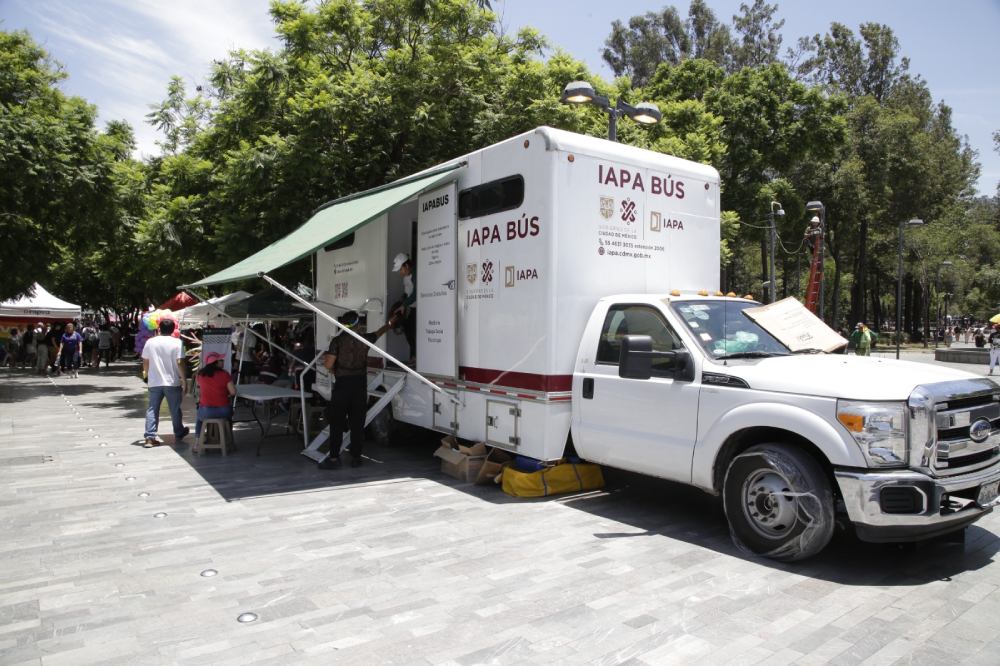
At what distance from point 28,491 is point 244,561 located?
365 cm

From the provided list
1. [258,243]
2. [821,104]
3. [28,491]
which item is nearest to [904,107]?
[821,104]

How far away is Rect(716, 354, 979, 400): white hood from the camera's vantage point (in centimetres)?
455

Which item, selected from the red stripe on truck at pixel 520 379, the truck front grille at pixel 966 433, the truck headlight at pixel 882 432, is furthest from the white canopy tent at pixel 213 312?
the truck front grille at pixel 966 433

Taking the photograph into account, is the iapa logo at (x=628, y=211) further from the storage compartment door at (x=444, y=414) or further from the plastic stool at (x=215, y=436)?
the plastic stool at (x=215, y=436)

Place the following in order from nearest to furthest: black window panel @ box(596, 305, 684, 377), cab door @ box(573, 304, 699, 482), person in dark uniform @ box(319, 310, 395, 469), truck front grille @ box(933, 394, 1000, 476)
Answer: truck front grille @ box(933, 394, 1000, 476), cab door @ box(573, 304, 699, 482), black window panel @ box(596, 305, 684, 377), person in dark uniform @ box(319, 310, 395, 469)

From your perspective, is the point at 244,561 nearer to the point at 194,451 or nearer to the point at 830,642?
the point at 830,642

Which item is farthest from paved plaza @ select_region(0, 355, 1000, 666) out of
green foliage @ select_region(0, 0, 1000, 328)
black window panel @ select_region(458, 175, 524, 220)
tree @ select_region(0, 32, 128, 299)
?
tree @ select_region(0, 32, 128, 299)

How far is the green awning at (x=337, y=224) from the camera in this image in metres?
7.38

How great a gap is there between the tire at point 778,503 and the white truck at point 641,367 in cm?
1

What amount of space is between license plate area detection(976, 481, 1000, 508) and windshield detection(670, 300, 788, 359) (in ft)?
5.29

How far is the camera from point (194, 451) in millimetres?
9453

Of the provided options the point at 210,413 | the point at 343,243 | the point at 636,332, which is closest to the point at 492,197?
the point at 636,332

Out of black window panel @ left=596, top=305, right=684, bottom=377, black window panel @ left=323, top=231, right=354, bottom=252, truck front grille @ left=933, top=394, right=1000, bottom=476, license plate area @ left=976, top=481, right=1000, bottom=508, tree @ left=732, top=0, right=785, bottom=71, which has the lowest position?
license plate area @ left=976, top=481, right=1000, bottom=508

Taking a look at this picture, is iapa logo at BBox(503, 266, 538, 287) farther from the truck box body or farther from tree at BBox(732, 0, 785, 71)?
tree at BBox(732, 0, 785, 71)
